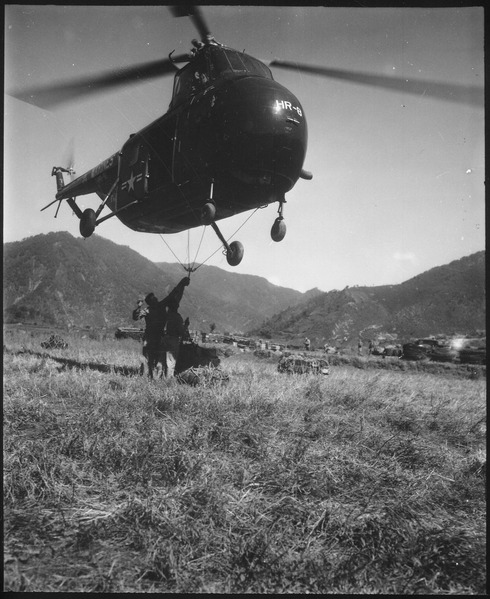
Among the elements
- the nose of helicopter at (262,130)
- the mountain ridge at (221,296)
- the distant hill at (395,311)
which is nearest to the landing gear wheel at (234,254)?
the nose of helicopter at (262,130)

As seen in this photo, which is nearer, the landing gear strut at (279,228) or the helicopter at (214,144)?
the helicopter at (214,144)

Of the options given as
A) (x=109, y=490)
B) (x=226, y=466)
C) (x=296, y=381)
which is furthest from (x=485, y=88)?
(x=296, y=381)

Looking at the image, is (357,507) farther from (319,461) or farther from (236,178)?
(236,178)

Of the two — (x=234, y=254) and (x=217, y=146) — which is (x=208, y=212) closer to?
(x=217, y=146)

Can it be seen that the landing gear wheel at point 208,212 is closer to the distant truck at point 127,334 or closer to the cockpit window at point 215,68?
the cockpit window at point 215,68

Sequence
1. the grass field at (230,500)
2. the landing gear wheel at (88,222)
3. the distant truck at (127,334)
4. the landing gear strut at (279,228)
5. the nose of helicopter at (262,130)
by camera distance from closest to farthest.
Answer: the grass field at (230,500)
the nose of helicopter at (262,130)
the landing gear strut at (279,228)
the landing gear wheel at (88,222)
the distant truck at (127,334)

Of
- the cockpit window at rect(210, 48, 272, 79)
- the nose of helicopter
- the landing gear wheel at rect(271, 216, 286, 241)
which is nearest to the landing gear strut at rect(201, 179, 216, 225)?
the nose of helicopter
